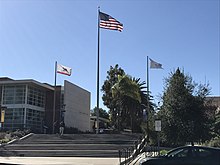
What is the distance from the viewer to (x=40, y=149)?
27859 millimetres

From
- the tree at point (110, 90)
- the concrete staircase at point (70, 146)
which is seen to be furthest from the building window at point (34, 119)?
the concrete staircase at point (70, 146)

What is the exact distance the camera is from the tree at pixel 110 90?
53.5m

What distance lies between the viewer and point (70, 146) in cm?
2794

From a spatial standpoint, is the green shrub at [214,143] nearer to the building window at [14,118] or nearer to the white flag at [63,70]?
the white flag at [63,70]

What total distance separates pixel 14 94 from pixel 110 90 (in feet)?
48.8

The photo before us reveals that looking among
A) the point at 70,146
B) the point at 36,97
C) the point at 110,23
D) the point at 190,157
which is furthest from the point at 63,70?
the point at 190,157

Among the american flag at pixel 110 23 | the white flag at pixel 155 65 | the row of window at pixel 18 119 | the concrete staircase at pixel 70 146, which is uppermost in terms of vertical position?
the american flag at pixel 110 23

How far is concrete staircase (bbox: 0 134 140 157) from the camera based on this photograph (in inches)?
1003

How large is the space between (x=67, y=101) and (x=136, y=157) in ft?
92.2

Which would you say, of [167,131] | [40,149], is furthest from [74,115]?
[167,131]

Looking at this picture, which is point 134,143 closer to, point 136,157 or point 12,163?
point 136,157

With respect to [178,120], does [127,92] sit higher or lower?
higher

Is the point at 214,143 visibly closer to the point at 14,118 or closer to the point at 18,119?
the point at 18,119

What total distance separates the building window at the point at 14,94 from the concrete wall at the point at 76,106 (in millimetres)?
5966
